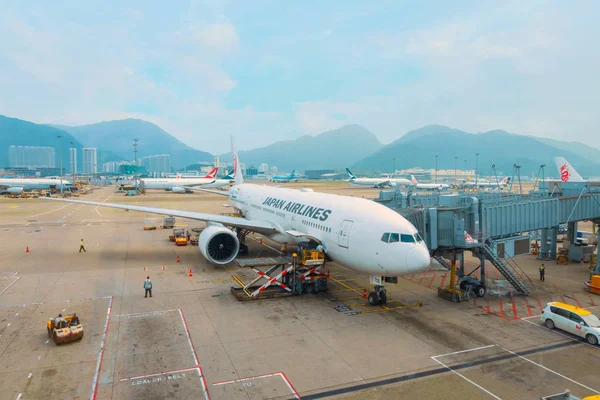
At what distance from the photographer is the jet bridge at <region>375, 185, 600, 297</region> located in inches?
883

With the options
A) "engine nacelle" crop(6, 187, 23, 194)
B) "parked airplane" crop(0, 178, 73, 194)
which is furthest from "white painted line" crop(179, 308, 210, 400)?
"parked airplane" crop(0, 178, 73, 194)

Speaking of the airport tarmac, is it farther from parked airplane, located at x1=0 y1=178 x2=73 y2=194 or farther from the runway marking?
parked airplane, located at x1=0 y1=178 x2=73 y2=194

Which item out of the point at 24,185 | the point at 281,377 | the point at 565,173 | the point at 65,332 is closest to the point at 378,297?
the point at 281,377

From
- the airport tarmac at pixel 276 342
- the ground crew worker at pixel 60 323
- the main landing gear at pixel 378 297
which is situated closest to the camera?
the airport tarmac at pixel 276 342

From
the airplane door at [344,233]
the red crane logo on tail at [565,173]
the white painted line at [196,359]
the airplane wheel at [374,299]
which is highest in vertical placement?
the red crane logo on tail at [565,173]

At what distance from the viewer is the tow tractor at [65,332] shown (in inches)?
602

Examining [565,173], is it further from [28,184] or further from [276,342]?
[28,184]

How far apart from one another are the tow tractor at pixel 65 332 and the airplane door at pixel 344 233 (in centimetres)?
1218

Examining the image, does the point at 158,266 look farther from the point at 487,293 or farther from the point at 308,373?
the point at 487,293

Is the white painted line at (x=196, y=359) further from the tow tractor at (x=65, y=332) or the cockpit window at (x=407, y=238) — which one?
the cockpit window at (x=407, y=238)

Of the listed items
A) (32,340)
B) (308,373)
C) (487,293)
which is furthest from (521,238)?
(32,340)

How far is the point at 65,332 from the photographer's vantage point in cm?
1542

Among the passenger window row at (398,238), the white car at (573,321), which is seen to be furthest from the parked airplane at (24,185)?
the white car at (573,321)

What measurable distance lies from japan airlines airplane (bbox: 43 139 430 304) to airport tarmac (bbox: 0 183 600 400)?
2208mm
